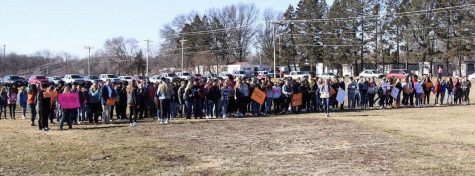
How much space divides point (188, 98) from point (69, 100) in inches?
189

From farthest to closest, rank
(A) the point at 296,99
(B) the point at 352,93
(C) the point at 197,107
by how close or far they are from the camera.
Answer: (B) the point at 352,93
(A) the point at 296,99
(C) the point at 197,107

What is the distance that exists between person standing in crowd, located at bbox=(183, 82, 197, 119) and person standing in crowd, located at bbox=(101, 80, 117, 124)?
277 centimetres

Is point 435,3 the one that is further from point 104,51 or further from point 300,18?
point 104,51

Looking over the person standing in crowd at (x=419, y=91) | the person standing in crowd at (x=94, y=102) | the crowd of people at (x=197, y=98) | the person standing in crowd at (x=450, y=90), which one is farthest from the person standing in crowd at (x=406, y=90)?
the person standing in crowd at (x=94, y=102)

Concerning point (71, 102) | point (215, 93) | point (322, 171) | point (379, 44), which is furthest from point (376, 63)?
point (322, 171)

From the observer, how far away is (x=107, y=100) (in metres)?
21.0

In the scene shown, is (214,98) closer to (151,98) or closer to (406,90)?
(151,98)

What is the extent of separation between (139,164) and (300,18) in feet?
270

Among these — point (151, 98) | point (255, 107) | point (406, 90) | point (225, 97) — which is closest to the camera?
point (151, 98)

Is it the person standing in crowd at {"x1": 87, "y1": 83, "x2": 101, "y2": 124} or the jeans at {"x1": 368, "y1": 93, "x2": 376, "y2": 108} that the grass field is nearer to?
the person standing in crowd at {"x1": 87, "y1": 83, "x2": 101, "y2": 124}

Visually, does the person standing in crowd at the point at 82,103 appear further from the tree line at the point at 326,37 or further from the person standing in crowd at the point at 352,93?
the tree line at the point at 326,37

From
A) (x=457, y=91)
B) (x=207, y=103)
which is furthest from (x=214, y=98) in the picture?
(x=457, y=91)

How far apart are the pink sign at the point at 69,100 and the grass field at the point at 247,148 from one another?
2.82 ft

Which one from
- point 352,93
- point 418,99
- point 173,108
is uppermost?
point 352,93
